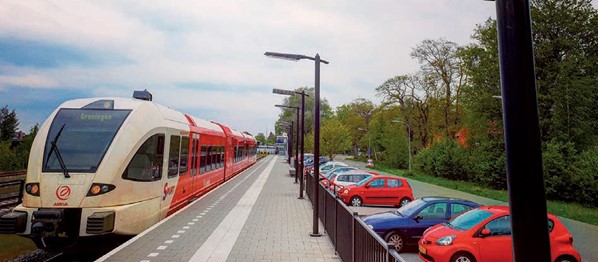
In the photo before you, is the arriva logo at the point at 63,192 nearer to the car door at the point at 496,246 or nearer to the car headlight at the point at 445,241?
the car headlight at the point at 445,241

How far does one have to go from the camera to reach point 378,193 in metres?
16.9

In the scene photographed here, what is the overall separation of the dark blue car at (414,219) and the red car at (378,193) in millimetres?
6507

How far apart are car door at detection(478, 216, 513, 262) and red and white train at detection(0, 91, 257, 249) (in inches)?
301

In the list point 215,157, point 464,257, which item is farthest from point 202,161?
point 464,257

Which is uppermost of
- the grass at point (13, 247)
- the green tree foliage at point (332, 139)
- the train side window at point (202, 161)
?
the green tree foliage at point (332, 139)

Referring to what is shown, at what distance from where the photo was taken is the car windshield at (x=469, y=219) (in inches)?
320

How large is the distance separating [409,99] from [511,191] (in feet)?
138

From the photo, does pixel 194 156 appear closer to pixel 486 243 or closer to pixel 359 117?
pixel 486 243

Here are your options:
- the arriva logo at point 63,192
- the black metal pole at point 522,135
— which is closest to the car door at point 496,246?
the black metal pole at point 522,135

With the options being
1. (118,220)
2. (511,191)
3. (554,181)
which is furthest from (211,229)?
(554,181)

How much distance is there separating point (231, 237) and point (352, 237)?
4.34m

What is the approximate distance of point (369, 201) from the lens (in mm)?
16859

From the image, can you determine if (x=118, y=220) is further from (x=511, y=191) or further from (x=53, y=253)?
(x=511, y=191)

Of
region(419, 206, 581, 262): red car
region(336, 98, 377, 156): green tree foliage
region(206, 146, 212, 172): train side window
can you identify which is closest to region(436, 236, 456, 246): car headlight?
region(419, 206, 581, 262): red car
